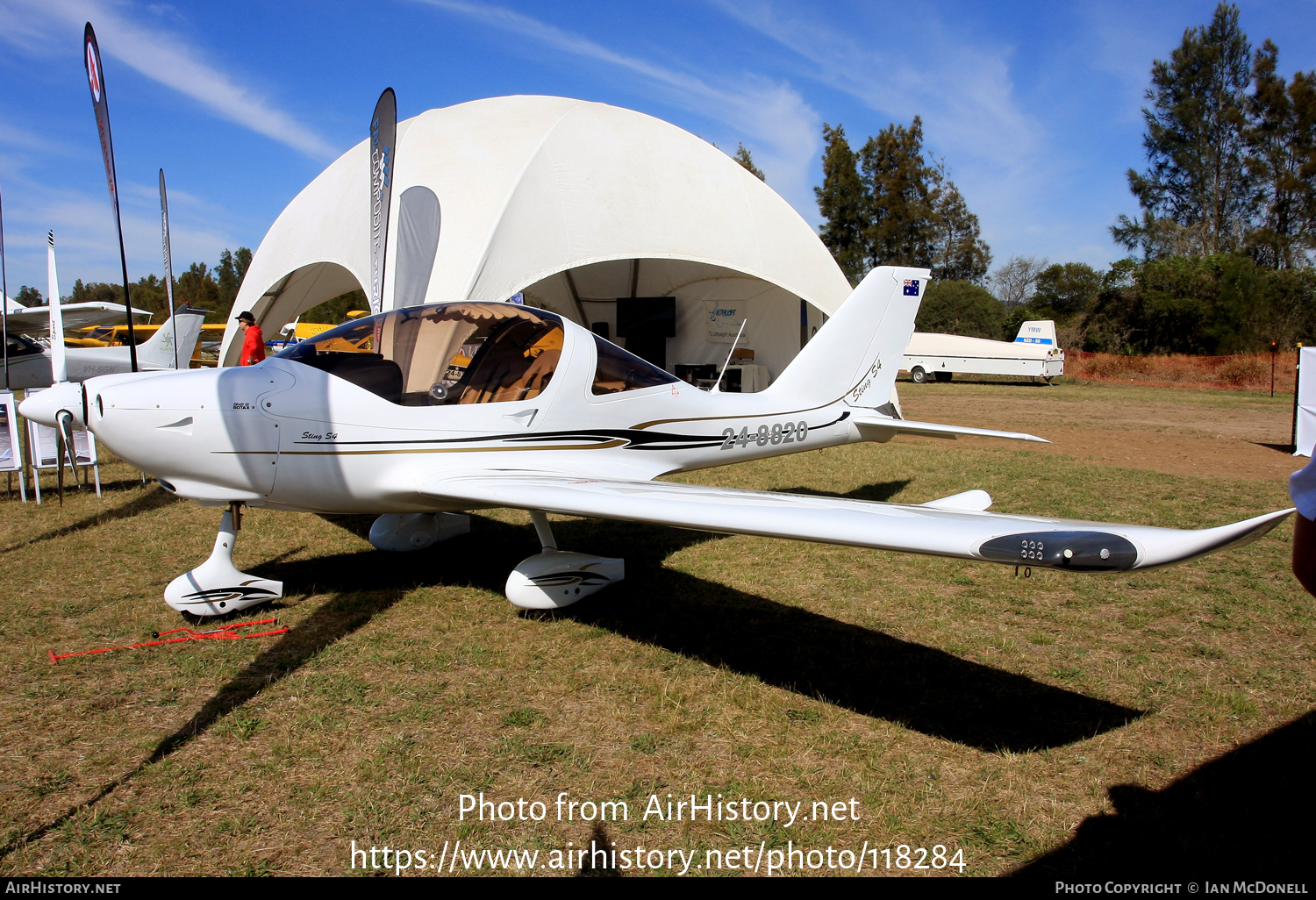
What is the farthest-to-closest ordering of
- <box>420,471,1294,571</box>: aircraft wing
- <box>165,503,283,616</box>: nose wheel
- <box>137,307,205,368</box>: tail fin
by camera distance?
<box>137,307,205,368</box>: tail fin < <box>165,503,283,616</box>: nose wheel < <box>420,471,1294,571</box>: aircraft wing

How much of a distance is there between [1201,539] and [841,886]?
5.08 ft

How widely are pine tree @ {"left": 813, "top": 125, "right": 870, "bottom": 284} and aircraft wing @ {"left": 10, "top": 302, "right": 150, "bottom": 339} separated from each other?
35276 millimetres

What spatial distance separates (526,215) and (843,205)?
36744mm

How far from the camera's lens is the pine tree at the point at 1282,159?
38906 millimetres

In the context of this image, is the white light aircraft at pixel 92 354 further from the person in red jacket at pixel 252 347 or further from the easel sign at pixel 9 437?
the easel sign at pixel 9 437

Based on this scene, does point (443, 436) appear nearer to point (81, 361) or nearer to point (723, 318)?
point (723, 318)

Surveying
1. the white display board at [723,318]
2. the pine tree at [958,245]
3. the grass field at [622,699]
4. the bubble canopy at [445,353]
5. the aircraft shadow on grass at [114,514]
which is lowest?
the grass field at [622,699]

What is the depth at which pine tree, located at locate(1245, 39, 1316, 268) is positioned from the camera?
3891 centimetres

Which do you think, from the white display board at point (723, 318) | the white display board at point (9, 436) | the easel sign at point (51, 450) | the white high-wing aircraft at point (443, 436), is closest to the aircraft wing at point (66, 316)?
the easel sign at point (51, 450)

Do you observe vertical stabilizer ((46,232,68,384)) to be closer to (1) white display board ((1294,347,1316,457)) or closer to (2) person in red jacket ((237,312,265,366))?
(2) person in red jacket ((237,312,265,366))

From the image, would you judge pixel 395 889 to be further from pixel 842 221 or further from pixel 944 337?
pixel 842 221

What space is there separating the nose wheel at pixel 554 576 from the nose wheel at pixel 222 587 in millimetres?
1514

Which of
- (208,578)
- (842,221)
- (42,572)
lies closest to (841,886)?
(208,578)

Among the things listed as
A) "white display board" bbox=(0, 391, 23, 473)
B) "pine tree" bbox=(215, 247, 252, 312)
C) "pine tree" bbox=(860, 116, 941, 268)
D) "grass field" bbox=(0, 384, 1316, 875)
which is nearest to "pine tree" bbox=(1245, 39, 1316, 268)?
"pine tree" bbox=(860, 116, 941, 268)
